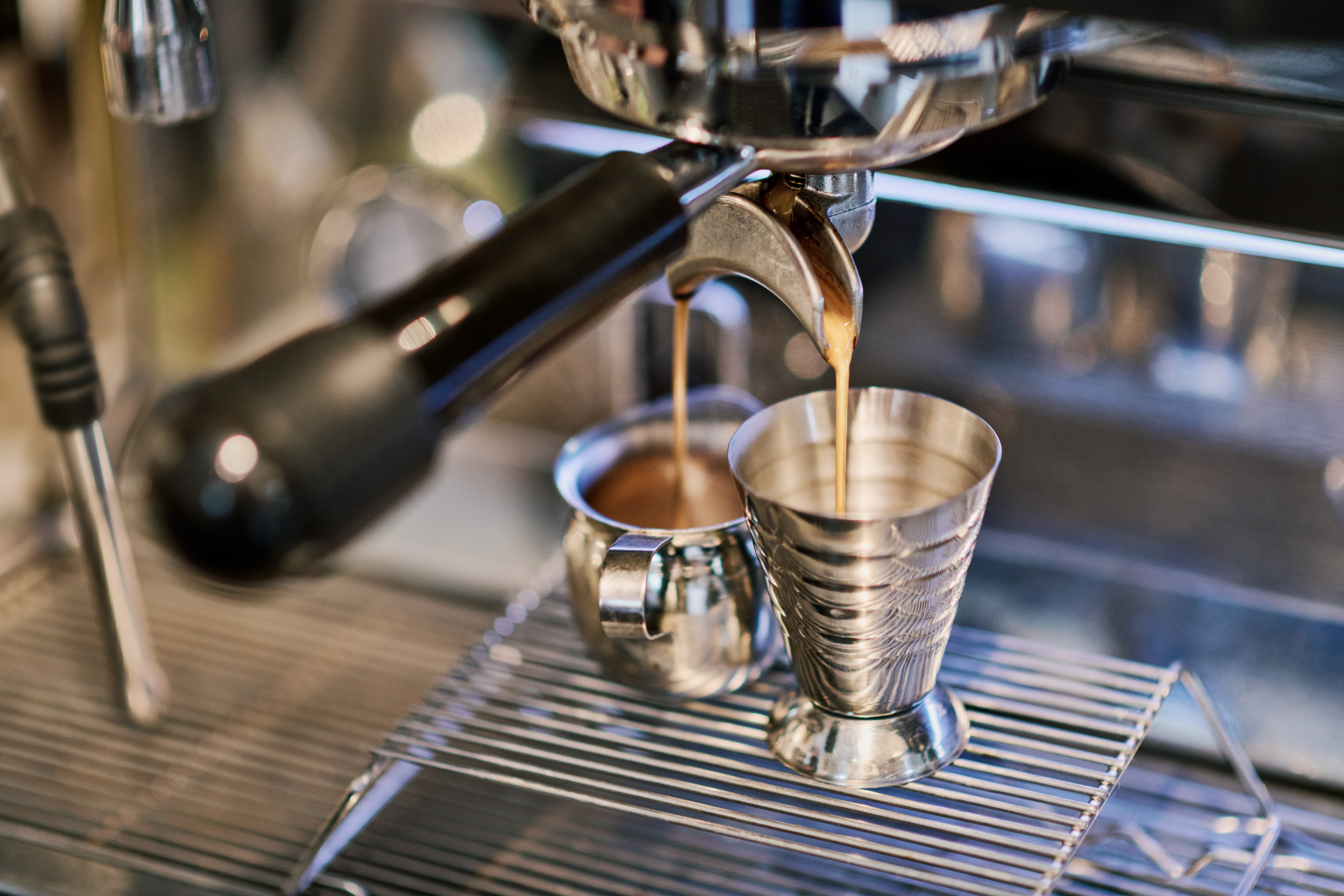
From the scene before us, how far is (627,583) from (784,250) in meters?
0.12

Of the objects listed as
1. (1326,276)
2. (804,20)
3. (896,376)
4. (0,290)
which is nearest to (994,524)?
(896,376)

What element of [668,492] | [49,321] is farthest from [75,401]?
[668,492]

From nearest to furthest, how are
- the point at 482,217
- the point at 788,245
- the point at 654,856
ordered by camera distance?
the point at 788,245 → the point at 654,856 → the point at 482,217

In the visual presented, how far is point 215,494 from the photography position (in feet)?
0.78

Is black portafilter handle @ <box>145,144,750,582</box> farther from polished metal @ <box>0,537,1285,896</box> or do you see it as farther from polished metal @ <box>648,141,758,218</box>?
polished metal @ <box>0,537,1285,896</box>

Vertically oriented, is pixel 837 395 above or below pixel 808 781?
above

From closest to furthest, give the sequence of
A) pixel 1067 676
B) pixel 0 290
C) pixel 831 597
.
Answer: pixel 831 597 < pixel 1067 676 < pixel 0 290

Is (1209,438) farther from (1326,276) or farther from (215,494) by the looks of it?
(215,494)

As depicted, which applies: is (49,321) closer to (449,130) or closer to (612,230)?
(449,130)

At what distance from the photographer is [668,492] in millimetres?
518

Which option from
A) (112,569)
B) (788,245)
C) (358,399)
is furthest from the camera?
(112,569)

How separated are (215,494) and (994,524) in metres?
0.47

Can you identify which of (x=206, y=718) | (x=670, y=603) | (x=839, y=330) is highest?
(x=839, y=330)

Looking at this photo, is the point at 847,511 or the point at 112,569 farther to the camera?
the point at 112,569
